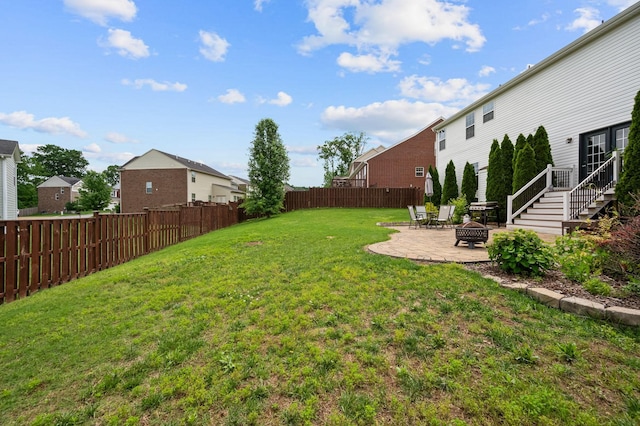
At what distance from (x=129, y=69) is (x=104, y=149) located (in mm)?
48682

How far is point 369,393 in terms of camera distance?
221 centimetres

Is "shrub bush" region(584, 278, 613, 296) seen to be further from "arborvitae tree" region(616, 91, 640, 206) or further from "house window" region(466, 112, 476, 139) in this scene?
"house window" region(466, 112, 476, 139)

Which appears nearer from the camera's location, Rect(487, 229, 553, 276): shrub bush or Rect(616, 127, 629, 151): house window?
Rect(487, 229, 553, 276): shrub bush

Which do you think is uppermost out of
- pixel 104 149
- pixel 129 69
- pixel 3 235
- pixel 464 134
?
pixel 104 149

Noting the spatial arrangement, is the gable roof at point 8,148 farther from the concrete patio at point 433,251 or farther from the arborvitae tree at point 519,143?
the arborvitae tree at point 519,143

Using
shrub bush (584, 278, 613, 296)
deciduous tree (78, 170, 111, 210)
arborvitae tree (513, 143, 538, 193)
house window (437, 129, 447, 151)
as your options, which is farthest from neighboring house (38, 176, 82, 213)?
shrub bush (584, 278, 613, 296)

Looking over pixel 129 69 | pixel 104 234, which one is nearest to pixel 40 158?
pixel 129 69

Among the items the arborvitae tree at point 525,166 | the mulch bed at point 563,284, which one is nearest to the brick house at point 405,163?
the arborvitae tree at point 525,166

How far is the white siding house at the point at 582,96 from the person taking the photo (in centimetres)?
807

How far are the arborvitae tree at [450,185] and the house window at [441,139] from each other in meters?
2.41

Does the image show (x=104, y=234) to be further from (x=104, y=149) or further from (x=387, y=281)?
(x=104, y=149)

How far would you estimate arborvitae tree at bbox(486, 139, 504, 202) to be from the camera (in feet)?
39.9

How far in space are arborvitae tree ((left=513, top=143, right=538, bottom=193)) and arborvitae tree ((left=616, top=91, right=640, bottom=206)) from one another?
329 centimetres

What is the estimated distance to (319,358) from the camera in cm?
260
